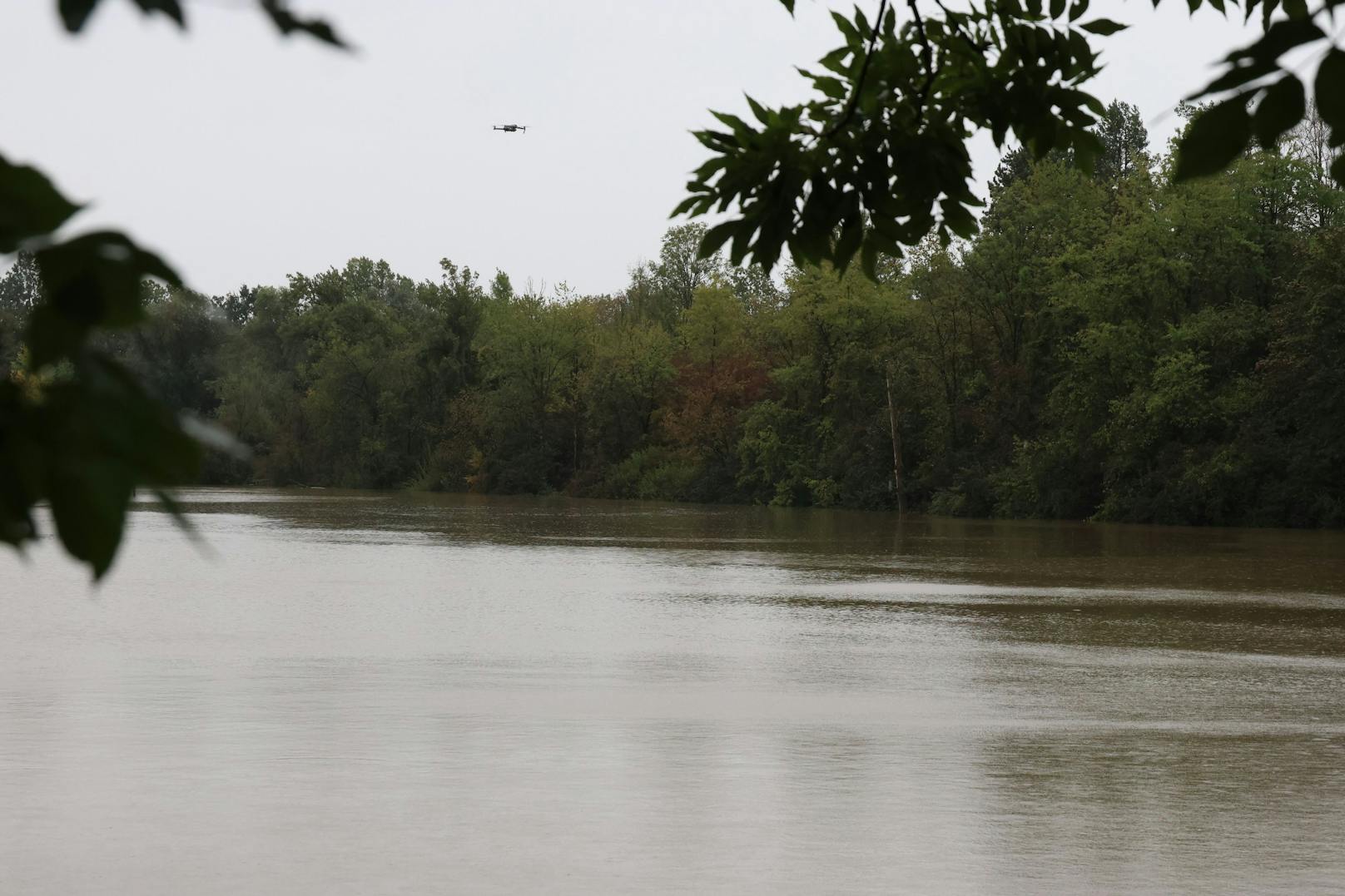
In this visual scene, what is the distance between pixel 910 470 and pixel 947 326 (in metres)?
6.07

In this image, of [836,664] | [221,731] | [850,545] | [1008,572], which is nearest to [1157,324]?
[850,545]

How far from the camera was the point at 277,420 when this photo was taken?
105 metres

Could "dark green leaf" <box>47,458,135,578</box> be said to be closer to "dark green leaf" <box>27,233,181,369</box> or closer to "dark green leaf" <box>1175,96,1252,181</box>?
"dark green leaf" <box>27,233,181,369</box>

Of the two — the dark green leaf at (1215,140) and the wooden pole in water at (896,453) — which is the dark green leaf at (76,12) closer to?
the dark green leaf at (1215,140)

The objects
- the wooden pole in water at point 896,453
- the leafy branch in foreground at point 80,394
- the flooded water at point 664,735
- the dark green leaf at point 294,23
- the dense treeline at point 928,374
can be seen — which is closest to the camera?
the leafy branch in foreground at point 80,394

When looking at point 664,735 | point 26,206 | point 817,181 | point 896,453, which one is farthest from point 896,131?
point 896,453

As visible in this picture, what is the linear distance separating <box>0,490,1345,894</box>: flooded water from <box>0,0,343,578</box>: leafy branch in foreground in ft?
0.31

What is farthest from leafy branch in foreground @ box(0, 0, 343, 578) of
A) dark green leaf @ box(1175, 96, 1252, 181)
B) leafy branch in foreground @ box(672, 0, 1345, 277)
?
leafy branch in foreground @ box(672, 0, 1345, 277)

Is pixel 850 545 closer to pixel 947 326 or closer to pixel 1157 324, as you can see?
pixel 1157 324

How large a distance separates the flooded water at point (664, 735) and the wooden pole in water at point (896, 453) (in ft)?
131

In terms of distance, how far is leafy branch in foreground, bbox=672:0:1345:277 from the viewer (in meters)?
3.90

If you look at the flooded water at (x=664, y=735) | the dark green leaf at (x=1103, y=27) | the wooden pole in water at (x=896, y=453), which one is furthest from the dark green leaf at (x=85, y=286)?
the wooden pole in water at (x=896, y=453)

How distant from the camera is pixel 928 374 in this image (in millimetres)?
67562

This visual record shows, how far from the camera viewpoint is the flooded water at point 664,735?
294 inches
